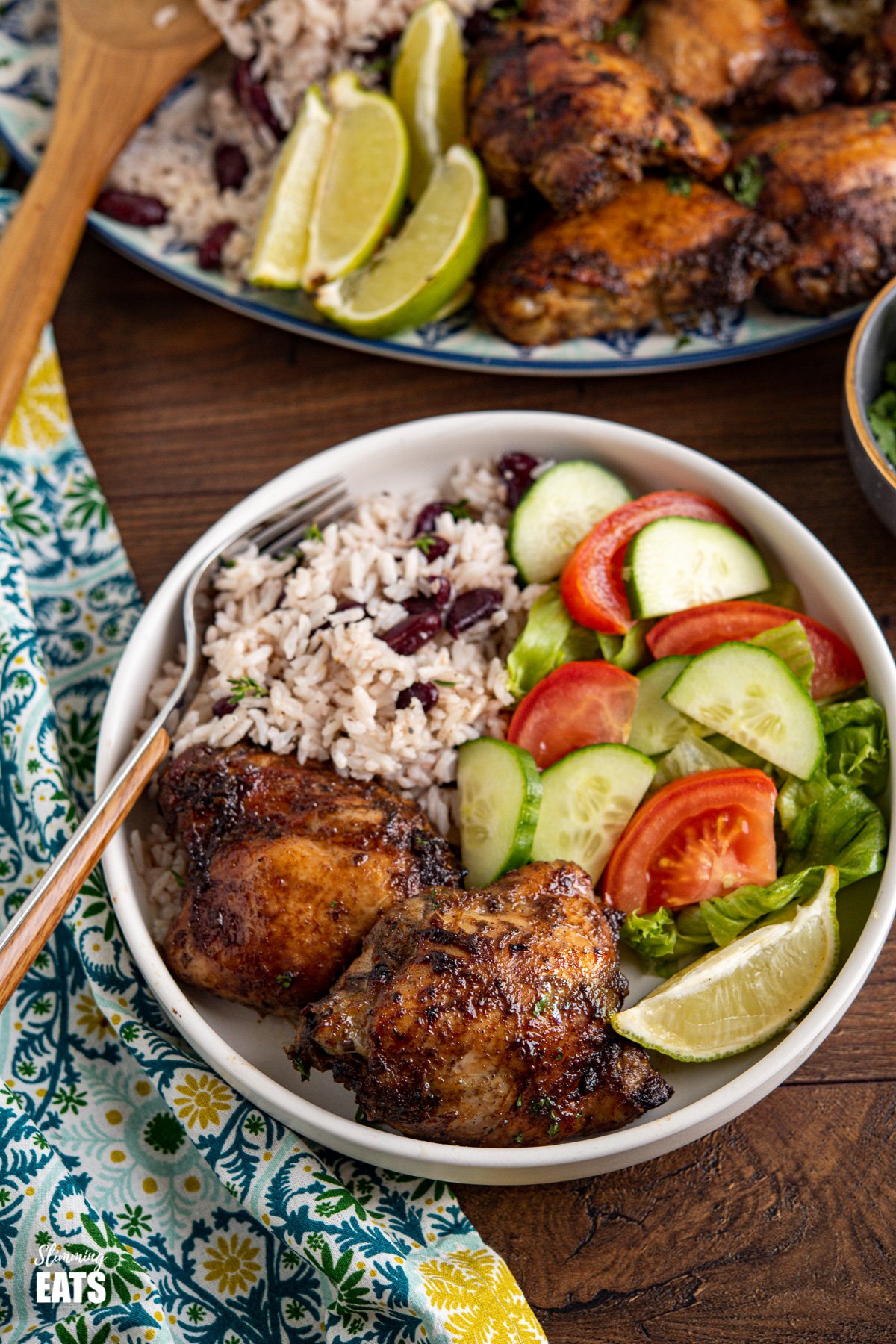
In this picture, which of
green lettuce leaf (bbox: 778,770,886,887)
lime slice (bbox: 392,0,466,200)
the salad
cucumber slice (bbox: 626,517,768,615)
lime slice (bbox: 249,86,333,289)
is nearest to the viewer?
the salad

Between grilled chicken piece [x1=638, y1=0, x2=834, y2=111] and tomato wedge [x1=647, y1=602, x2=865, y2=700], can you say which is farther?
grilled chicken piece [x1=638, y1=0, x2=834, y2=111]

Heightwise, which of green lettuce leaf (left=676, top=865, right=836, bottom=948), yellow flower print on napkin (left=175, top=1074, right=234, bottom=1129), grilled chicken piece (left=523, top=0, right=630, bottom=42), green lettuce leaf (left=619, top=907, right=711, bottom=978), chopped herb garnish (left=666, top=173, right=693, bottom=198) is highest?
grilled chicken piece (left=523, top=0, right=630, bottom=42)

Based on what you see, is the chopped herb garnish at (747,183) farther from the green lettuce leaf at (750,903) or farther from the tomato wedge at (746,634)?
the green lettuce leaf at (750,903)

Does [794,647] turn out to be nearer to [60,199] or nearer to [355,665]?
[355,665]

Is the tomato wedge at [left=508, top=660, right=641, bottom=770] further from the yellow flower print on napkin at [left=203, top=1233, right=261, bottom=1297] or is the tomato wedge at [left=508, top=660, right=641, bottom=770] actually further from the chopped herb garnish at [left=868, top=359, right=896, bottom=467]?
the yellow flower print on napkin at [left=203, top=1233, right=261, bottom=1297]

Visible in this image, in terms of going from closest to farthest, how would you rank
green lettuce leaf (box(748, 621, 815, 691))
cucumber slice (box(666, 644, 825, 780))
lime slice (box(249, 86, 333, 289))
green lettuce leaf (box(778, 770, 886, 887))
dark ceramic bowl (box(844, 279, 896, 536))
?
1. green lettuce leaf (box(778, 770, 886, 887))
2. cucumber slice (box(666, 644, 825, 780))
3. green lettuce leaf (box(748, 621, 815, 691))
4. dark ceramic bowl (box(844, 279, 896, 536))
5. lime slice (box(249, 86, 333, 289))

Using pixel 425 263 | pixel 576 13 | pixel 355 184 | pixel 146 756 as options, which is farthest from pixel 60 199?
pixel 146 756

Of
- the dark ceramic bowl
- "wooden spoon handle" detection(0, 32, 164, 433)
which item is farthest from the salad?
"wooden spoon handle" detection(0, 32, 164, 433)
